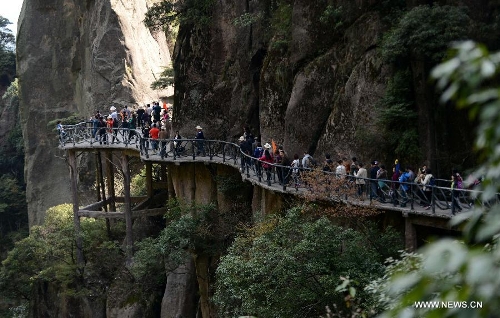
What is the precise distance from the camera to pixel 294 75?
936 inches

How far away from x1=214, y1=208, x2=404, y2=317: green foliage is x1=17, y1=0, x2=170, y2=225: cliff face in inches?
1165

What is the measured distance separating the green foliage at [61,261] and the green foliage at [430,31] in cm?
Result: 1786

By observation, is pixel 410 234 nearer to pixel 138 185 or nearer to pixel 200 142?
pixel 200 142

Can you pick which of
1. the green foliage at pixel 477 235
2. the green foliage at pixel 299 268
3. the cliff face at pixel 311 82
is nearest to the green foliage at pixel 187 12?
the cliff face at pixel 311 82

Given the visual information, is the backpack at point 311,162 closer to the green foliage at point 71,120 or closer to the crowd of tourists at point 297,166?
the crowd of tourists at point 297,166

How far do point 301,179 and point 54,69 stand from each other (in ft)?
115

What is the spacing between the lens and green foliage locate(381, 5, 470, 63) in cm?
1809

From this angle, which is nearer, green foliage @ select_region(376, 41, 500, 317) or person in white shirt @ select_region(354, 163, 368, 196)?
green foliage @ select_region(376, 41, 500, 317)

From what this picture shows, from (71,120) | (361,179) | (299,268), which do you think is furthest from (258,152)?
(71,120)

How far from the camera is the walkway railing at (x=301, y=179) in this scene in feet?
55.2

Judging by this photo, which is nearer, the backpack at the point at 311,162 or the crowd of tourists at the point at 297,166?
the crowd of tourists at the point at 297,166

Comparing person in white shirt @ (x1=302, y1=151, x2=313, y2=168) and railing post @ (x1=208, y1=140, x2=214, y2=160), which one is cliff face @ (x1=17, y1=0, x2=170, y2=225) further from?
person in white shirt @ (x1=302, y1=151, x2=313, y2=168)

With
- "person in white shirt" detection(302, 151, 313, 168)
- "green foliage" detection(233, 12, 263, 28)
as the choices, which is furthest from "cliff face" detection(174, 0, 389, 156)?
"person in white shirt" detection(302, 151, 313, 168)

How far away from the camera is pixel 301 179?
65.4 feet
